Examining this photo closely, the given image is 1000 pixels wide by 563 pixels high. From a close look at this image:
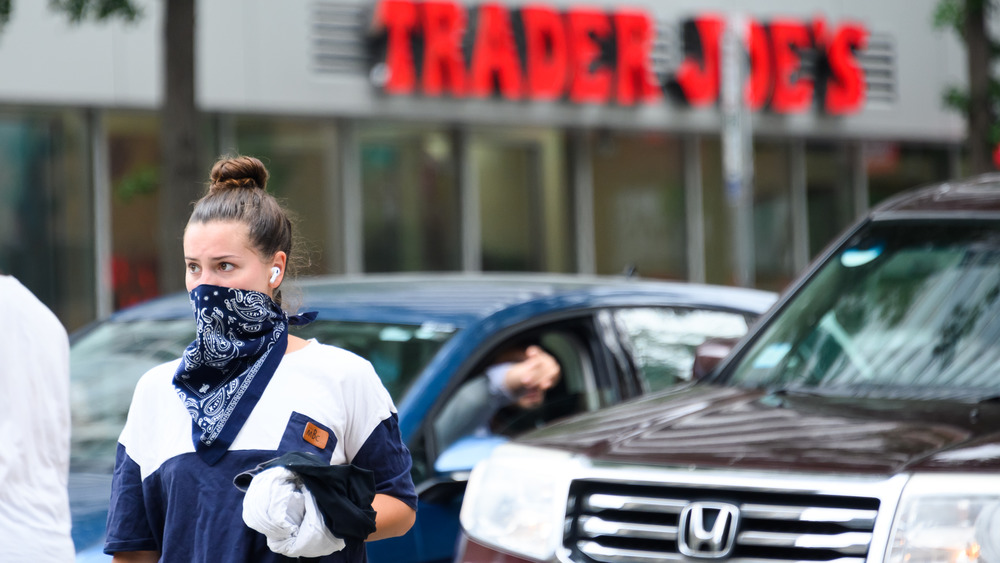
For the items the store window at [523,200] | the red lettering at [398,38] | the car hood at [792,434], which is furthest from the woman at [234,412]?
the store window at [523,200]

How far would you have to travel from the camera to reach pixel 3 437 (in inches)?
129

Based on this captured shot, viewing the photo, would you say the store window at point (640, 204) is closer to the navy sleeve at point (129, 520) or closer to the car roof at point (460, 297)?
the car roof at point (460, 297)

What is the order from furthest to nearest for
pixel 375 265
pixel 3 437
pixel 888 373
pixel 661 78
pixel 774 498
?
pixel 661 78 < pixel 375 265 < pixel 888 373 < pixel 3 437 < pixel 774 498

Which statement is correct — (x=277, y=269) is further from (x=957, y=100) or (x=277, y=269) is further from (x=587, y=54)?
(x=957, y=100)

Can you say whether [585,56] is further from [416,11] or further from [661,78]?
[416,11]

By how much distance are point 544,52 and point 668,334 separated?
11.8 metres

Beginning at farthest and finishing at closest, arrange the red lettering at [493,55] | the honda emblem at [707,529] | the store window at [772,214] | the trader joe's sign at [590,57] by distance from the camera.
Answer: the store window at [772,214] → the red lettering at [493,55] → the trader joe's sign at [590,57] → the honda emblem at [707,529]

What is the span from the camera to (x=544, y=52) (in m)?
16.7

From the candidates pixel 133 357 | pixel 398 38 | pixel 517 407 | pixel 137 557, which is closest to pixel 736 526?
pixel 137 557

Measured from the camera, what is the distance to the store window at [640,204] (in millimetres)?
18516

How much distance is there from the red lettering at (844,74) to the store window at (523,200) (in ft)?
12.6

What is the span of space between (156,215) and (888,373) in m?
12.2

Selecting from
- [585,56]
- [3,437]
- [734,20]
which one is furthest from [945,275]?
[585,56]

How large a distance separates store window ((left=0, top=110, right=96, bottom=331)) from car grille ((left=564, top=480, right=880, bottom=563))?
11847 millimetres
